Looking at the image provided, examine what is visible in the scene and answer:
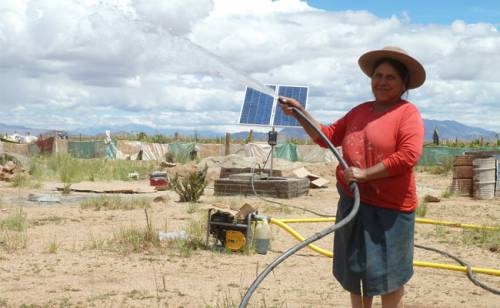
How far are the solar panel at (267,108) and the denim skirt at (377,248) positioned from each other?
35.5 feet

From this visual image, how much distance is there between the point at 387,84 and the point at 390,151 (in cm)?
36

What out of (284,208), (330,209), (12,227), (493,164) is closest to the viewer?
(12,227)

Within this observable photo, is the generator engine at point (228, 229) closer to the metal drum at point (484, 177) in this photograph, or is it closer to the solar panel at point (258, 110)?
the solar panel at point (258, 110)

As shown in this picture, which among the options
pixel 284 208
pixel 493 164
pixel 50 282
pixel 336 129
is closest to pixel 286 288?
pixel 50 282

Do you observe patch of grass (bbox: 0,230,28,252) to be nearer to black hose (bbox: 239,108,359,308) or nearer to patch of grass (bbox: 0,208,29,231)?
patch of grass (bbox: 0,208,29,231)

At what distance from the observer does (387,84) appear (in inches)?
134

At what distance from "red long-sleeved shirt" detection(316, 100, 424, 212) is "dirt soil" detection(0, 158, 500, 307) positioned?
4.63 ft

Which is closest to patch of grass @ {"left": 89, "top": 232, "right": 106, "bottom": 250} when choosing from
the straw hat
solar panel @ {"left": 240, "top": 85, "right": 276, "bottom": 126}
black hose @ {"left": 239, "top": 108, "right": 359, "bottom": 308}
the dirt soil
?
the dirt soil

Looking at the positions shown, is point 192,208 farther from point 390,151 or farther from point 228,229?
point 390,151

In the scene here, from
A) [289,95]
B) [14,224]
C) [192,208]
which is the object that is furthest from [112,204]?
[289,95]

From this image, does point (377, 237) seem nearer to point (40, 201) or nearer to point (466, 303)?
point (466, 303)

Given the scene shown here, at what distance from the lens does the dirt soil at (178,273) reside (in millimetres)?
5266

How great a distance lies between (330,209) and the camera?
11984 millimetres

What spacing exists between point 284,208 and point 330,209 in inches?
45.1
